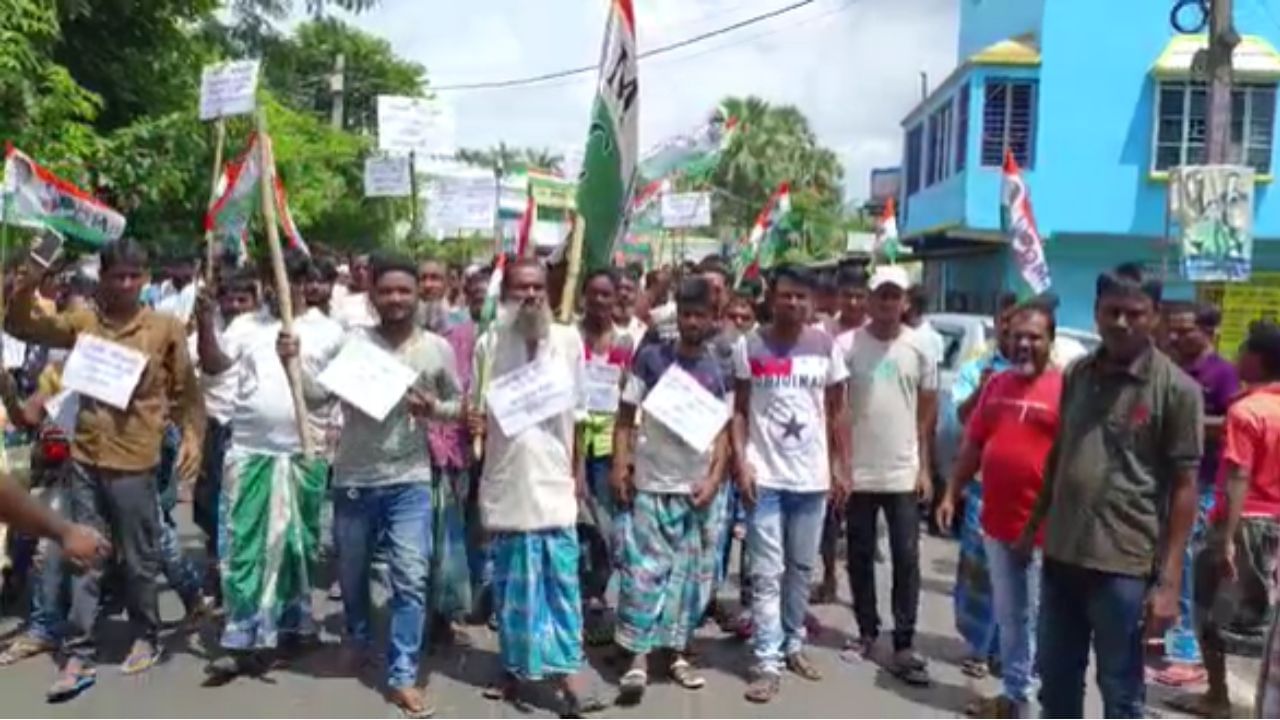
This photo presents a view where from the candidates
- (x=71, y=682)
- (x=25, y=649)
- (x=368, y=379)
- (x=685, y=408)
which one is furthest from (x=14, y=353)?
(x=685, y=408)

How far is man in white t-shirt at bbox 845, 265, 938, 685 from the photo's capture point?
19.7ft

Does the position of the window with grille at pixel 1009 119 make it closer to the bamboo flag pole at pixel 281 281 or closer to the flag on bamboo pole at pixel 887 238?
the flag on bamboo pole at pixel 887 238

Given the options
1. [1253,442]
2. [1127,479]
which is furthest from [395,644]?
[1253,442]

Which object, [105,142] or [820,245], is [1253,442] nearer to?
[105,142]

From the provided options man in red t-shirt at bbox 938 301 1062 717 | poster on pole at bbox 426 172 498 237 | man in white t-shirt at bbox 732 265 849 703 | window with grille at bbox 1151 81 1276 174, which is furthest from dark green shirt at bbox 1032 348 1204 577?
window with grille at bbox 1151 81 1276 174

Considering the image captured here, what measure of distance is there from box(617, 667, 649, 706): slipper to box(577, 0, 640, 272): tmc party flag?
5.93ft

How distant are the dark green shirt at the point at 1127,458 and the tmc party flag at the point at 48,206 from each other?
14.3ft

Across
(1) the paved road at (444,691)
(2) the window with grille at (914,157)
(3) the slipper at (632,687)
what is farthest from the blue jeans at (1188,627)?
(2) the window with grille at (914,157)

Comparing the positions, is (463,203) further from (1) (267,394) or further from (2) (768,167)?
(2) (768,167)

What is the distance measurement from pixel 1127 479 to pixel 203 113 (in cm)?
719

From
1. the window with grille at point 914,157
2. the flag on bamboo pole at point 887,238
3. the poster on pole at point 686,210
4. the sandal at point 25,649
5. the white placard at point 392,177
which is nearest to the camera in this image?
the sandal at point 25,649

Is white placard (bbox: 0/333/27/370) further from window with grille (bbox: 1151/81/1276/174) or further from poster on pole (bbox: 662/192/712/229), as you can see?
window with grille (bbox: 1151/81/1276/174)

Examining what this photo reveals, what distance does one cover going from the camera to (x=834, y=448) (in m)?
5.85

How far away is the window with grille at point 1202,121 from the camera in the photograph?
2172 cm
